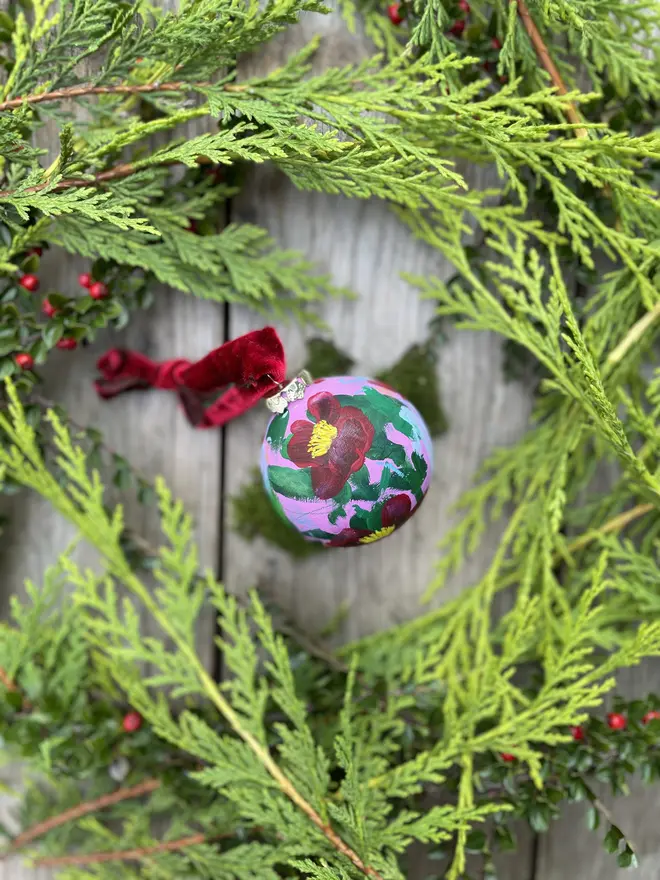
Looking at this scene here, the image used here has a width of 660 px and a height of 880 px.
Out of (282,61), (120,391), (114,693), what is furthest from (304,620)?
(282,61)

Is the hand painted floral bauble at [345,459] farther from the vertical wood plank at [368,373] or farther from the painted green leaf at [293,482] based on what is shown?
the vertical wood plank at [368,373]

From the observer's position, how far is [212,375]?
0.75 meters

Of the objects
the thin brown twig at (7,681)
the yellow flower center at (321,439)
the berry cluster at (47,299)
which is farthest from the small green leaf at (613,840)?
the berry cluster at (47,299)

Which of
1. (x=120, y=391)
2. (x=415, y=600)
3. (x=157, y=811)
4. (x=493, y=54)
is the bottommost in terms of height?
(x=157, y=811)

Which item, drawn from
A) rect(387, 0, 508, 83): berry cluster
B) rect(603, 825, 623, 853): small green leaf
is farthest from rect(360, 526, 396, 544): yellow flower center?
rect(387, 0, 508, 83): berry cluster

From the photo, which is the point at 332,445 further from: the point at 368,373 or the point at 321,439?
Answer: the point at 368,373

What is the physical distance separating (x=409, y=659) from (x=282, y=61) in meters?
0.75

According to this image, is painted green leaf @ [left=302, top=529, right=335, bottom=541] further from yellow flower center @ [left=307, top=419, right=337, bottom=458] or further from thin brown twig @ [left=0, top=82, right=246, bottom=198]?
thin brown twig @ [left=0, top=82, right=246, bottom=198]

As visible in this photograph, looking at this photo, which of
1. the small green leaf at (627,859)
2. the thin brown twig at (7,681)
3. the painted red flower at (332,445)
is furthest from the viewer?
the thin brown twig at (7,681)

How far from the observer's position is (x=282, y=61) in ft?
2.81

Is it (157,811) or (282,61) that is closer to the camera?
(282,61)

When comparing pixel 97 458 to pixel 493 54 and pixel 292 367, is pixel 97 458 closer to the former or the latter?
pixel 292 367

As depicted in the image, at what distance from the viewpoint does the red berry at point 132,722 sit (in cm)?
90

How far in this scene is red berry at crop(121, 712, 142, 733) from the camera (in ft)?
2.95
